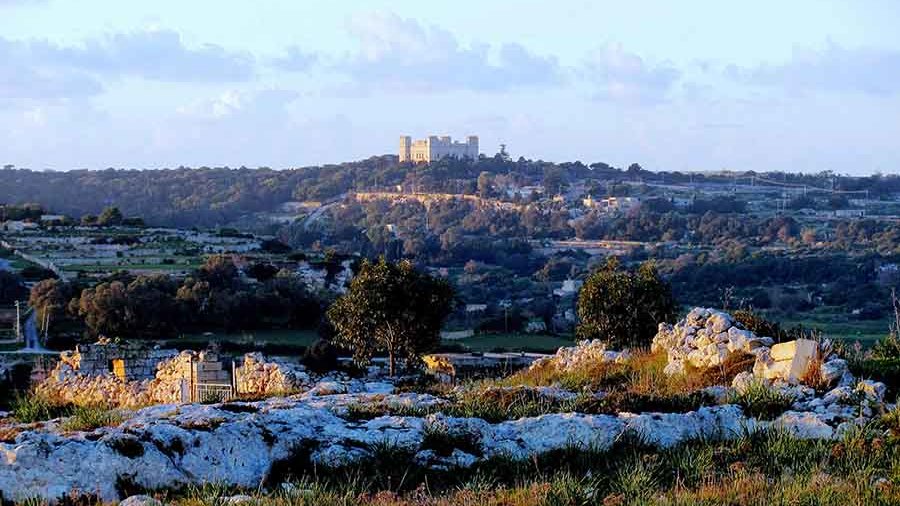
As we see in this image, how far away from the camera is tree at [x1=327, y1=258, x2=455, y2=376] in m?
26.4

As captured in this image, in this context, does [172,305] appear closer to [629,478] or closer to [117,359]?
[117,359]

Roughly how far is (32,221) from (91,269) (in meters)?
20.2

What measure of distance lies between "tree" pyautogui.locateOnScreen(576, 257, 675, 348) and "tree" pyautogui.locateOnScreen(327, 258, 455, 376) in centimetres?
313

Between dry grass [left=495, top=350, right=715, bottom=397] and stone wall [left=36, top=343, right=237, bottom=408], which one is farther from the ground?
dry grass [left=495, top=350, right=715, bottom=397]

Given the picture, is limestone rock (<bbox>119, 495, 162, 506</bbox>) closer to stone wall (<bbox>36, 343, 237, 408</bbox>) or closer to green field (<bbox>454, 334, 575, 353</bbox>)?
stone wall (<bbox>36, 343, 237, 408</bbox>)

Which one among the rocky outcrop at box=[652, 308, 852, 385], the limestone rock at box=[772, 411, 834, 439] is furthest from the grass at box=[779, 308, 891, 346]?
the limestone rock at box=[772, 411, 834, 439]

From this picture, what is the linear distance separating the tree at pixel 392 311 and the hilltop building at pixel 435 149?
14147cm

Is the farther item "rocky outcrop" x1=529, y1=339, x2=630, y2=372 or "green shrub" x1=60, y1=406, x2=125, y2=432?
"rocky outcrop" x1=529, y1=339, x2=630, y2=372

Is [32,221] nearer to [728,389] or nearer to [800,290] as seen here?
[800,290]

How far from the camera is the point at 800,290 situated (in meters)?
72.6

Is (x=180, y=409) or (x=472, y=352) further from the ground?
(x=180, y=409)

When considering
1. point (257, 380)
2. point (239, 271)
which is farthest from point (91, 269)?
point (257, 380)

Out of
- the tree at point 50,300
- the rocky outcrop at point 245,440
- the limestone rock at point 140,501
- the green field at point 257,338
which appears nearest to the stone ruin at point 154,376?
the rocky outcrop at point 245,440

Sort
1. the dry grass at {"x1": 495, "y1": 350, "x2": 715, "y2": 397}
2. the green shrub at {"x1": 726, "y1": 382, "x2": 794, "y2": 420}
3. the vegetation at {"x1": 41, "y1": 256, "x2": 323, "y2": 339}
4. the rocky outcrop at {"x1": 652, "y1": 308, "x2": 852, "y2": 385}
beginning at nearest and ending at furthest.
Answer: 1. the green shrub at {"x1": 726, "y1": 382, "x2": 794, "y2": 420}
2. the rocky outcrop at {"x1": 652, "y1": 308, "x2": 852, "y2": 385}
3. the dry grass at {"x1": 495, "y1": 350, "x2": 715, "y2": 397}
4. the vegetation at {"x1": 41, "y1": 256, "x2": 323, "y2": 339}
